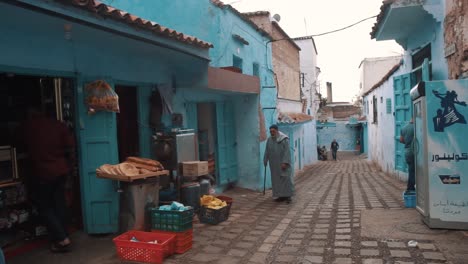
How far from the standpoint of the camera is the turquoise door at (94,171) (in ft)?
18.7

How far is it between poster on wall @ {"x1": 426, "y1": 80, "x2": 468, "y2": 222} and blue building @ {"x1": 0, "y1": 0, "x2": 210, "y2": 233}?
366cm

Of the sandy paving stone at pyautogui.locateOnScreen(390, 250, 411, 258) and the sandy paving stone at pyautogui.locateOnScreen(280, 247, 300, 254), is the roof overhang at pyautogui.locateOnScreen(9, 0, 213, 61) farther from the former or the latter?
the sandy paving stone at pyautogui.locateOnScreen(390, 250, 411, 258)

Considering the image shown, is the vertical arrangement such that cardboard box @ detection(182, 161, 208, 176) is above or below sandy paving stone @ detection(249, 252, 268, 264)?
above

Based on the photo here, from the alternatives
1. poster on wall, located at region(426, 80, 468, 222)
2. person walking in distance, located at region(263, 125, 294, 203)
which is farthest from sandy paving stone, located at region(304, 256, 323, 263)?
person walking in distance, located at region(263, 125, 294, 203)

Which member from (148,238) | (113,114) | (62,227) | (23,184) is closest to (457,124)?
(148,238)

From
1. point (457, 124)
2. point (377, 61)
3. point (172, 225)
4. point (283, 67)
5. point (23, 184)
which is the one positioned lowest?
point (172, 225)

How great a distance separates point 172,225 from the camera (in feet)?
17.1

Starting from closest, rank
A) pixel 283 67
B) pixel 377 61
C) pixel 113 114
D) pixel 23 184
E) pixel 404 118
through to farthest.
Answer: pixel 23 184 < pixel 113 114 < pixel 404 118 < pixel 283 67 < pixel 377 61

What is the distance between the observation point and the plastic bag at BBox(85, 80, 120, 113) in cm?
559

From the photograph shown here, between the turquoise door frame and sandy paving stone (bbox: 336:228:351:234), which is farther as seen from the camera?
the turquoise door frame

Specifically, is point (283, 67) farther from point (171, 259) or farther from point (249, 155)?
point (171, 259)

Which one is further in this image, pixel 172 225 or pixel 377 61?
pixel 377 61

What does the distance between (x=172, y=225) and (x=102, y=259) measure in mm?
939

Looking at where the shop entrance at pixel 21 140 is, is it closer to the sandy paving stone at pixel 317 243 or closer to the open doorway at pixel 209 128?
the sandy paving stone at pixel 317 243
